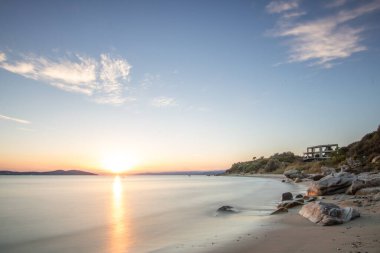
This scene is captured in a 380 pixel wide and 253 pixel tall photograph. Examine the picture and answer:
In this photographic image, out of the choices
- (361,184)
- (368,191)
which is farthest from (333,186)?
(368,191)

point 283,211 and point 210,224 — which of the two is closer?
point 210,224

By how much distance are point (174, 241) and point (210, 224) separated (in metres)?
3.08

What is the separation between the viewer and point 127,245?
897 cm

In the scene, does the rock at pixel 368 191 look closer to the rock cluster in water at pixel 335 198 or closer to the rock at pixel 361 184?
the rock cluster in water at pixel 335 198

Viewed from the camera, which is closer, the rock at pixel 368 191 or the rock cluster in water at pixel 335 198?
the rock cluster in water at pixel 335 198

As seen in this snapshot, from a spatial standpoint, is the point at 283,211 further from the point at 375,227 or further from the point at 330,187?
the point at 330,187

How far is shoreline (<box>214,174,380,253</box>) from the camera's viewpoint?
6.66m

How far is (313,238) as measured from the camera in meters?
7.60

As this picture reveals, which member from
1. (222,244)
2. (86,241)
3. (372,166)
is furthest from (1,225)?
(372,166)

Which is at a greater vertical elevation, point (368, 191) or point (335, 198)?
point (368, 191)

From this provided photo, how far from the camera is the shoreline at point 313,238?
21.9ft

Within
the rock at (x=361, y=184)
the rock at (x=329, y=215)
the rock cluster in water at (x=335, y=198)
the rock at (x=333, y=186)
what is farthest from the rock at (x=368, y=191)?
the rock at (x=329, y=215)

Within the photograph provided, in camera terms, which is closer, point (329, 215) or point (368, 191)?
point (329, 215)

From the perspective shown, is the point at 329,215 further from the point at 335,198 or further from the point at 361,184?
the point at 361,184
